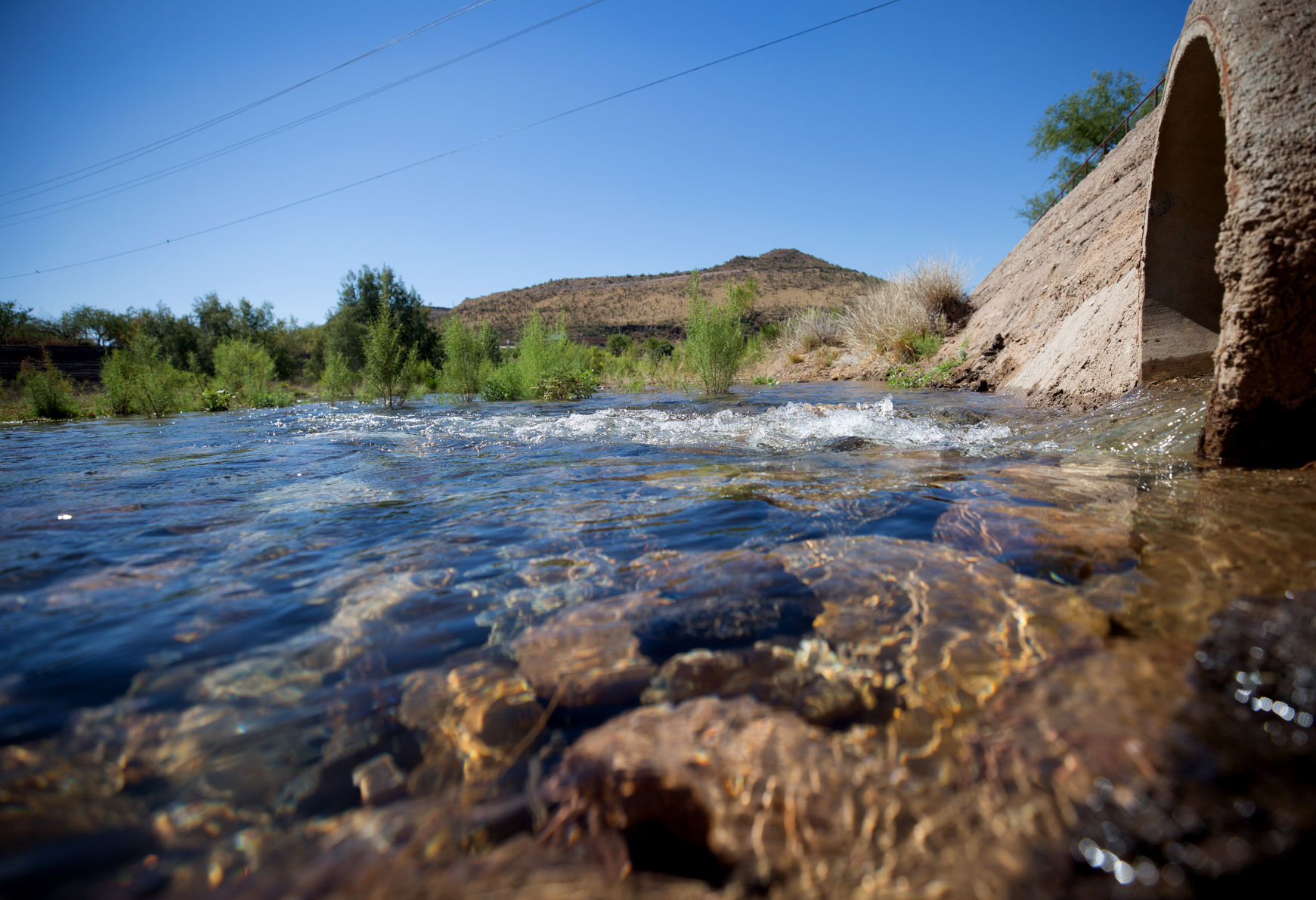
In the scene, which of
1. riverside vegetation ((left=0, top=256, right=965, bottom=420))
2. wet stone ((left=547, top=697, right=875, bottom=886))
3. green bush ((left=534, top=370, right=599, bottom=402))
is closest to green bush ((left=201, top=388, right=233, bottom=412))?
riverside vegetation ((left=0, top=256, right=965, bottom=420))

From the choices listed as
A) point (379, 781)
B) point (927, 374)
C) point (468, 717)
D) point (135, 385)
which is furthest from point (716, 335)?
point (135, 385)

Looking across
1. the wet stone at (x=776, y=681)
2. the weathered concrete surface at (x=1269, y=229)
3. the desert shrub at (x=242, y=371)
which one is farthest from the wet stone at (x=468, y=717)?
the desert shrub at (x=242, y=371)

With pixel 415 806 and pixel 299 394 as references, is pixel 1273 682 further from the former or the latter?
pixel 299 394

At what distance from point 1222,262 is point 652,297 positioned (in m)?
55.1

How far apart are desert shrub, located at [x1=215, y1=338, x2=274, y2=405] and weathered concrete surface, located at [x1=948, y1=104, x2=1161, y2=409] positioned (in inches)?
684

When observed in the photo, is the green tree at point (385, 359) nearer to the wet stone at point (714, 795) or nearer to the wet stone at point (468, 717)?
the wet stone at point (468, 717)

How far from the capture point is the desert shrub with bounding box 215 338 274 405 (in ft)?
52.7

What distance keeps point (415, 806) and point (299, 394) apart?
2246 cm

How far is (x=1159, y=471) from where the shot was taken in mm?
3076

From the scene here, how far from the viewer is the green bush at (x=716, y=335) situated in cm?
1059

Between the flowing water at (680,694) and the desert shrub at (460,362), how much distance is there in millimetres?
11218

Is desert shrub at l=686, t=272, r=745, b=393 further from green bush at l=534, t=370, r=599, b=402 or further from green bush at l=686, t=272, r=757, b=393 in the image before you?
green bush at l=534, t=370, r=599, b=402

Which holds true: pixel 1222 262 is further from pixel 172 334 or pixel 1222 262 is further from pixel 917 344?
pixel 172 334

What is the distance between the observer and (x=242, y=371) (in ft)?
54.9
